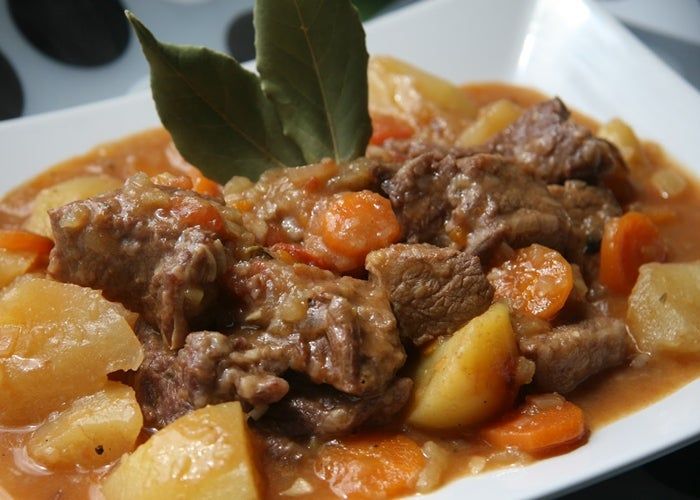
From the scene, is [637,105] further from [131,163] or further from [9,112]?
[9,112]

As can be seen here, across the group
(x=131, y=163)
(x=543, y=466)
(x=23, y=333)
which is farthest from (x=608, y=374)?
(x=131, y=163)

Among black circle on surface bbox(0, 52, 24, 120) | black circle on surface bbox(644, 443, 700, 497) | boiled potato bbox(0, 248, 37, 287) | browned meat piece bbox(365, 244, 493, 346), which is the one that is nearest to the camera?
browned meat piece bbox(365, 244, 493, 346)

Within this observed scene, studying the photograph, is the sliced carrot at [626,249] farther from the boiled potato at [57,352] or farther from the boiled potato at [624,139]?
the boiled potato at [57,352]

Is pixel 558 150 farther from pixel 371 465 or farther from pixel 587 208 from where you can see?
pixel 371 465

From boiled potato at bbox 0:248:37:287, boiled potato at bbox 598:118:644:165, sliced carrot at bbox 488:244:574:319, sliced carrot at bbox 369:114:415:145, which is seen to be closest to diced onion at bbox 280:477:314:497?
sliced carrot at bbox 488:244:574:319

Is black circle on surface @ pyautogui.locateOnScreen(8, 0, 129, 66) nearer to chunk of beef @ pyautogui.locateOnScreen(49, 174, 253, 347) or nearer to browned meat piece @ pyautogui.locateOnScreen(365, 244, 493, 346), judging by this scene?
chunk of beef @ pyautogui.locateOnScreen(49, 174, 253, 347)

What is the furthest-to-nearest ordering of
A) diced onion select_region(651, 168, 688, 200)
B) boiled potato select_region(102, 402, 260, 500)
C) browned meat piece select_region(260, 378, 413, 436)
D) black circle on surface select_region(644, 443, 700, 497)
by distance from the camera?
diced onion select_region(651, 168, 688, 200) → black circle on surface select_region(644, 443, 700, 497) → browned meat piece select_region(260, 378, 413, 436) → boiled potato select_region(102, 402, 260, 500)

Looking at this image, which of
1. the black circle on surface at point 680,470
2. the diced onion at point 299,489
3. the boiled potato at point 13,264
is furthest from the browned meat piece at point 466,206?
the boiled potato at point 13,264

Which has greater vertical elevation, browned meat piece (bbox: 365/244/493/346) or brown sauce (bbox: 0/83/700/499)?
browned meat piece (bbox: 365/244/493/346)
